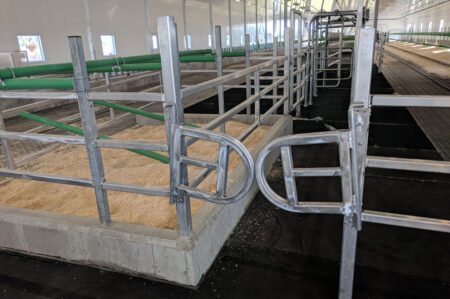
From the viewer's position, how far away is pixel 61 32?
1005cm

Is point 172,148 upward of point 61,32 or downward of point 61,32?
downward

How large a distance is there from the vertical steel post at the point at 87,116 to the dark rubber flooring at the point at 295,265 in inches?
17.5

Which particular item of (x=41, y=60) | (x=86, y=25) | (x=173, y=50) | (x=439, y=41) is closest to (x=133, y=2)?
(x=86, y=25)

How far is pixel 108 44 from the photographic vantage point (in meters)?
11.7

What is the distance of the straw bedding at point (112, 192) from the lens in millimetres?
2549

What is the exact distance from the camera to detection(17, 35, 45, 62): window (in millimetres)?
8898

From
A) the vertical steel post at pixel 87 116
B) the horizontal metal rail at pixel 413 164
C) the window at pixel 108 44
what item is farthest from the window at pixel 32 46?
the horizontal metal rail at pixel 413 164

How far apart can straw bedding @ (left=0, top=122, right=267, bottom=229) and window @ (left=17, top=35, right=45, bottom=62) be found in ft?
20.1

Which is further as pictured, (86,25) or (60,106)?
(86,25)

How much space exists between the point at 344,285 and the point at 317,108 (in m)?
5.27

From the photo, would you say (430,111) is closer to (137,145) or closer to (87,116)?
(137,145)

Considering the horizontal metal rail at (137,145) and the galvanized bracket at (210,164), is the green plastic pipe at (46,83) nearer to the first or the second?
the horizontal metal rail at (137,145)

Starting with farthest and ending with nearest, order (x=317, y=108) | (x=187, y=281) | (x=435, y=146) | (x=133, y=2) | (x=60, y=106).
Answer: (x=133, y=2)
(x=60, y=106)
(x=317, y=108)
(x=435, y=146)
(x=187, y=281)

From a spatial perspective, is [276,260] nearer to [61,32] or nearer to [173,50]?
[173,50]
